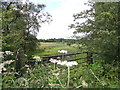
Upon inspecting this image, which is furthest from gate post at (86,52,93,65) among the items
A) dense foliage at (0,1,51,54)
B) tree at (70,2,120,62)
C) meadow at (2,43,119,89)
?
dense foliage at (0,1,51,54)

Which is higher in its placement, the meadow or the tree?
the tree

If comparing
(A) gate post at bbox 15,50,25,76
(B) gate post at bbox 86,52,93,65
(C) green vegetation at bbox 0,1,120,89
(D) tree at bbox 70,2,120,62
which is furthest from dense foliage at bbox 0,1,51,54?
(A) gate post at bbox 15,50,25,76

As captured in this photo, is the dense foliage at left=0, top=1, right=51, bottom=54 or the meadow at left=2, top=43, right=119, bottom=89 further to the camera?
the dense foliage at left=0, top=1, right=51, bottom=54

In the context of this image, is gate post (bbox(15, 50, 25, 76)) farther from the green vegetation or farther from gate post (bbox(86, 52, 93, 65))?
gate post (bbox(86, 52, 93, 65))

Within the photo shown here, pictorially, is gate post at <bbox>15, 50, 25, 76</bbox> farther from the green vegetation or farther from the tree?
the tree

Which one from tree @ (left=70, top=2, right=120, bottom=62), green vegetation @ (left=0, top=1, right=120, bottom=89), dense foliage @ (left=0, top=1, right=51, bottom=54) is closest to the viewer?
green vegetation @ (left=0, top=1, right=120, bottom=89)

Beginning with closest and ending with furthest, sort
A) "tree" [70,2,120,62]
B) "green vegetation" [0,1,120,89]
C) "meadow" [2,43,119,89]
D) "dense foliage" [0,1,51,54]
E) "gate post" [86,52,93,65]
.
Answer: "meadow" [2,43,119,89], "green vegetation" [0,1,120,89], "tree" [70,2,120,62], "gate post" [86,52,93,65], "dense foliage" [0,1,51,54]

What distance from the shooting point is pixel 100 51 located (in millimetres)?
2895

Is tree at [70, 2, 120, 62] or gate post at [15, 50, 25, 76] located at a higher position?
tree at [70, 2, 120, 62]

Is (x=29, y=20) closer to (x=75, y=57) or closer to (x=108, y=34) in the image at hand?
(x=75, y=57)

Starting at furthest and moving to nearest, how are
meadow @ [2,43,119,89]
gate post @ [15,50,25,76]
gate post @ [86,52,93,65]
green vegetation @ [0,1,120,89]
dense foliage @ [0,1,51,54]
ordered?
dense foliage @ [0,1,51,54]
gate post @ [86,52,93,65]
gate post @ [15,50,25,76]
green vegetation @ [0,1,120,89]
meadow @ [2,43,119,89]

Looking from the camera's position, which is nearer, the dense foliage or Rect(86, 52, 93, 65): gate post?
Rect(86, 52, 93, 65): gate post

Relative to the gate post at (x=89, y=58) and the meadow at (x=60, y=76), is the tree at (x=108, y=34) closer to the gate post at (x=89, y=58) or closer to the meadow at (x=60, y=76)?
the gate post at (x=89, y=58)

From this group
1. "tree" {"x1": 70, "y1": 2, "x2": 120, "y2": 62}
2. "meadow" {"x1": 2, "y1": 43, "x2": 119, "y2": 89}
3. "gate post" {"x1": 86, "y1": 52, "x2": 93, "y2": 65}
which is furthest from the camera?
"gate post" {"x1": 86, "y1": 52, "x2": 93, "y2": 65}
